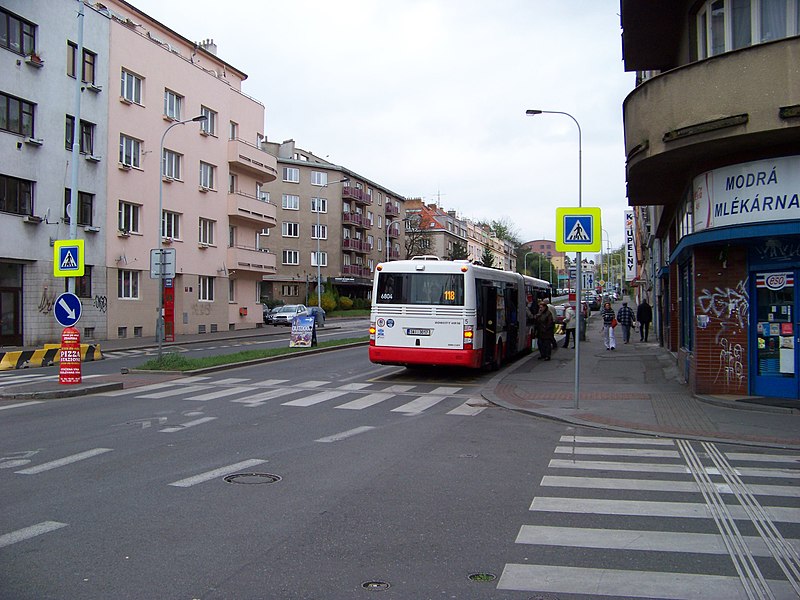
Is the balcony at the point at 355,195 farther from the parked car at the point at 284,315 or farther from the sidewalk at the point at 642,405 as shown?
the sidewalk at the point at 642,405

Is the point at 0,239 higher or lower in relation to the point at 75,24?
lower

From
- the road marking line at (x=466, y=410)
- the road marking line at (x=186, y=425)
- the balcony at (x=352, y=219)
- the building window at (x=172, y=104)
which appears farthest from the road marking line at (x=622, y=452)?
the balcony at (x=352, y=219)

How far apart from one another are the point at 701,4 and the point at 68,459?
1243 centimetres

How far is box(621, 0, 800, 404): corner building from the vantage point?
443 inches

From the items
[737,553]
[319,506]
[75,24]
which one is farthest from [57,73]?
[737,553]

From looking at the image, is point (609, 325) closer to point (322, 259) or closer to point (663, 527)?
point (663, 527)

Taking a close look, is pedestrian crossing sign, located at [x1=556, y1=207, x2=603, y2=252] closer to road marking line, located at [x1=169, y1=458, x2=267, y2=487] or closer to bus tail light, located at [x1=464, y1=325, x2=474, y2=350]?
bus tail light, located at [x1=464, y1=325, x2=474, y2=350]

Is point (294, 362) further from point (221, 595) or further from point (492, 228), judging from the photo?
point (492, 228)

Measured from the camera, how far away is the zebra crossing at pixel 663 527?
180 inches

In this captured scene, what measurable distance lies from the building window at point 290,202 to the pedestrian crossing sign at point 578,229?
196 ft

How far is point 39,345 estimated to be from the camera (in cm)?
2853

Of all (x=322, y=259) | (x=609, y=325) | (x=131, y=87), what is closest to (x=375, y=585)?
(x=609, y=325)

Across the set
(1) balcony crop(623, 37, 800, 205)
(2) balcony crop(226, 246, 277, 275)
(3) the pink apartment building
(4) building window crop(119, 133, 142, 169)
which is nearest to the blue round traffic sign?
(1) balcony crop(623, 37, 800, 205)

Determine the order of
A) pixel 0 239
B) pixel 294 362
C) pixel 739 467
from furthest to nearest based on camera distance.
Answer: pixel 0 239 < pixel 294 362 < pixel 739 467
